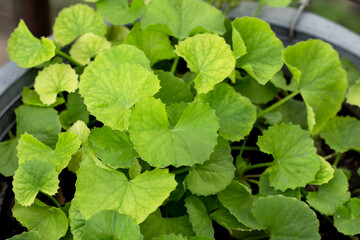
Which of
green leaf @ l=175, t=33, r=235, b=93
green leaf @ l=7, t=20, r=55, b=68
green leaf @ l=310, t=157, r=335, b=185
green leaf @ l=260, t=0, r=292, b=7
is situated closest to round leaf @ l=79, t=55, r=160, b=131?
green leaf @ l=175, t=33, r=235, b=93

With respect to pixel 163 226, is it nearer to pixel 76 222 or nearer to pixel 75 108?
pixel 76 222

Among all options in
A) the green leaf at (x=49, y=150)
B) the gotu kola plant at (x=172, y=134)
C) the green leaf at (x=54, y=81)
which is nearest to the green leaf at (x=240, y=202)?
the gotu kola plant at (x=172, y=134)

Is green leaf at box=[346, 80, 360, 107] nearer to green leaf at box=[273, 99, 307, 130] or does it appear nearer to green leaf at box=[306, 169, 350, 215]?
green leaf at box=[273, 99, 307, 130]

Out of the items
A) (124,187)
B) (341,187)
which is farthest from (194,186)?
(341,187)

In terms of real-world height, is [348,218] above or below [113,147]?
below

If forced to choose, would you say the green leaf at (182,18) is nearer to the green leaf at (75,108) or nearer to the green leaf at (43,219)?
the green leaf at (75,108)

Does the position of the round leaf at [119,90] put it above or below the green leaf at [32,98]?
above

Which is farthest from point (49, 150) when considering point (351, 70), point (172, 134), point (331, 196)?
point (351, 70)

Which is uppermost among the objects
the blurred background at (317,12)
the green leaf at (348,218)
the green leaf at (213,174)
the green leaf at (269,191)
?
the green leaf at (213,174)
